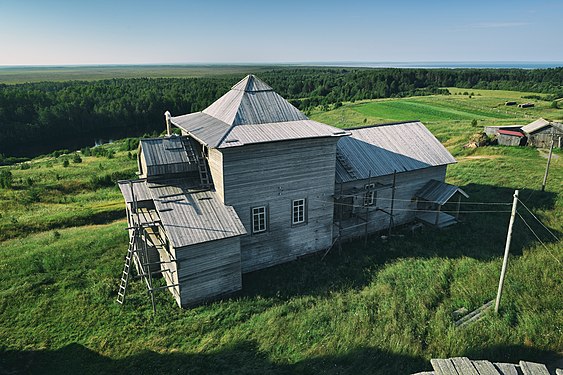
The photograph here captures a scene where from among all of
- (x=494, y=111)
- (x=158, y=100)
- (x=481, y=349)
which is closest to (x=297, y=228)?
(x=481, y=349)

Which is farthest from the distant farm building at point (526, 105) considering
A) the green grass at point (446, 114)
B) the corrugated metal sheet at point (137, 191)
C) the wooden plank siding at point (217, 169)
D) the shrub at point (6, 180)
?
the shrub at point (6, 180)

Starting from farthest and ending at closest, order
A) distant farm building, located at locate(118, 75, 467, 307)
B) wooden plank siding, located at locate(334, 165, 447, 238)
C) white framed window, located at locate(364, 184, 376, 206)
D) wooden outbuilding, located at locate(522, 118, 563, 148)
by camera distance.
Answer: wooden outbuilding, located at locate(522, 118, 563, 148), white framed window, located at locate(364, 184, 376, 206), wooden plank siding, located at locate(334, 165, 447, 238), distant farm building, located at locate(118, 75, 467, 307)

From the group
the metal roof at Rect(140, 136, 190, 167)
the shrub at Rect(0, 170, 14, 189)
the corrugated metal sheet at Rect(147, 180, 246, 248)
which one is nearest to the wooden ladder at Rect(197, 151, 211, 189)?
the corrugated metal sheet at Rect(147, 180, 246, 248)

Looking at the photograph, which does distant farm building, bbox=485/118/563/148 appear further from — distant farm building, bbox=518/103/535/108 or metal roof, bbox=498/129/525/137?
distant farm building, bbox=518/103/535/108

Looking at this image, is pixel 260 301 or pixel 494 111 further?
pixel 494 111

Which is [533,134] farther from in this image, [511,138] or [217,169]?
[217,169]

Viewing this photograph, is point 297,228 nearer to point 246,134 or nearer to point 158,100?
point 246,134
